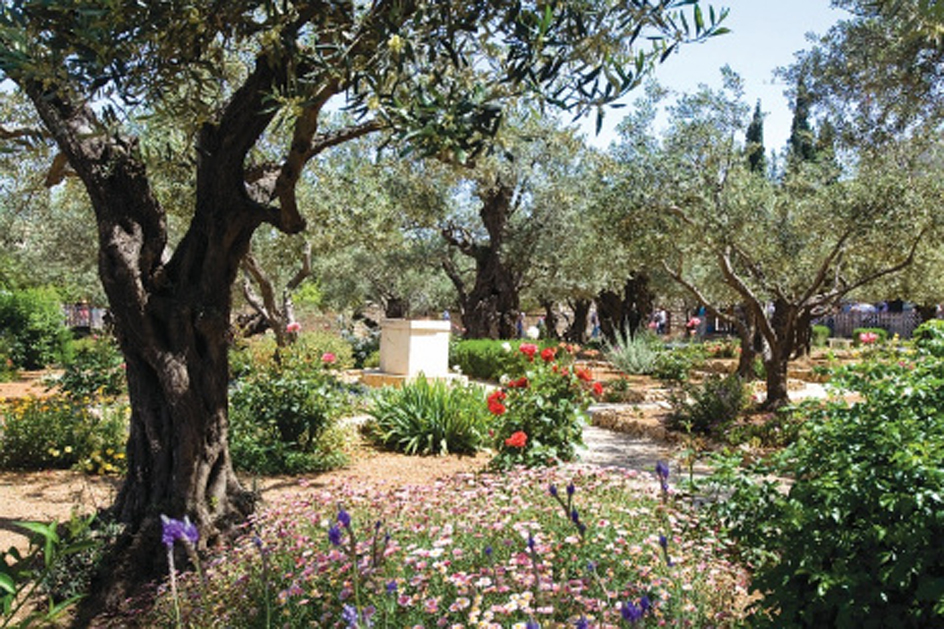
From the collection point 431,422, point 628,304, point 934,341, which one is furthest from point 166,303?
point 628,304

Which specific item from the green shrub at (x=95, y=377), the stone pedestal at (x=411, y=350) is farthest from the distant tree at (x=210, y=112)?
the stone pedestal at (x=411, y=350)

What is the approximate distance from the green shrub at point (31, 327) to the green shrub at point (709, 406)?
16.5m

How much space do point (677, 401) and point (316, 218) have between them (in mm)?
7503

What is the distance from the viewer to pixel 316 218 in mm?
14016

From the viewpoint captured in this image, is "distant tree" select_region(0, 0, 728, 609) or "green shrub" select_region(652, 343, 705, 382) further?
"green shrub" select_region(652, 343, 705, 382)

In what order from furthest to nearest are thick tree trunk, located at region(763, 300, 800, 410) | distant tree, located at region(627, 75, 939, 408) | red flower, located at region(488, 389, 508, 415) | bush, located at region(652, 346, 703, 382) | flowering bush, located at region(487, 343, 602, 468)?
bush, located at region(652, 346, 703, 382) < thick tree trunk, located at region(763, 300, 800, 410) < distant tree, located at region(627, 75, 939, 408) < flowering bush, located at region(487, 343, 602, 468) < red flower, located at region(488, 389, 508, 415)

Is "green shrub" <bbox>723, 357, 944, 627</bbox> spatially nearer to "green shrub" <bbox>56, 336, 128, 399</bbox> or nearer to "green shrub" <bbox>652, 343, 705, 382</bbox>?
"green shrub" <bbox>56, 336, 128, 399</bbox>

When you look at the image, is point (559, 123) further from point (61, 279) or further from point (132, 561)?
point (61, 279)

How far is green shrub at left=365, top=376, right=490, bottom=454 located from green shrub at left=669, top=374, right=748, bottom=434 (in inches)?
120

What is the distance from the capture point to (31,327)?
1930cm

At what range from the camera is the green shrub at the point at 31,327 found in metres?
18.9

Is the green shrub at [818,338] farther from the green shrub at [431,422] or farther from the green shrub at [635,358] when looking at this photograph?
the green shrub at [431,422]

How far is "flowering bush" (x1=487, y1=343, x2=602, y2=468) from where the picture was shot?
700 cm

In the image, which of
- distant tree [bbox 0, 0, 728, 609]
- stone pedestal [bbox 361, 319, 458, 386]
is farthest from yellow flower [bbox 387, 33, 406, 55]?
stone pedestal [bbox 361, 319, 458, 386]
